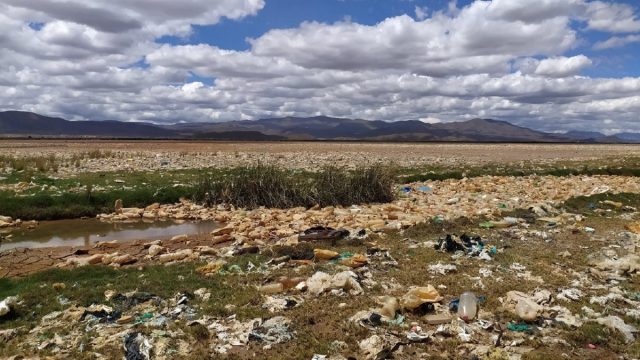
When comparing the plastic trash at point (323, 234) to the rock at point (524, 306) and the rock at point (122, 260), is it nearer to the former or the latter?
the rock at point (122, 260)

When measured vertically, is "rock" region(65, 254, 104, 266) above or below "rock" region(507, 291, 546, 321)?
below

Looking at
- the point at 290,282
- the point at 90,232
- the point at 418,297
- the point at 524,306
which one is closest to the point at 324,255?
the point at 290,282

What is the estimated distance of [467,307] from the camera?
6.75 metres

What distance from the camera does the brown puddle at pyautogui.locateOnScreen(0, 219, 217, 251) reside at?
13.3 meters

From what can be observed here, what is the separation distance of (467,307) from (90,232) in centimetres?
1186

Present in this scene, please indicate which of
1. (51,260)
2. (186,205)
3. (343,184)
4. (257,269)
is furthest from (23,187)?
(257,269)

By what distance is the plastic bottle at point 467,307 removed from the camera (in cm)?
664

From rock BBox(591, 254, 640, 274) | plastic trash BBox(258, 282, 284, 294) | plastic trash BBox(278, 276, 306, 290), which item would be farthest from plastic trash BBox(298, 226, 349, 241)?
rock BBox(591, 254, 640, 274)

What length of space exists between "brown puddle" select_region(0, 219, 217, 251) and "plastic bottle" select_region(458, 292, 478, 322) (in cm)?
874

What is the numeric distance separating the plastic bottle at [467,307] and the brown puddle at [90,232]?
8744mm

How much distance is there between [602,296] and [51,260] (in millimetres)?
10782

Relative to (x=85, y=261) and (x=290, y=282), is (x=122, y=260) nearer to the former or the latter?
(x=85, y=261)

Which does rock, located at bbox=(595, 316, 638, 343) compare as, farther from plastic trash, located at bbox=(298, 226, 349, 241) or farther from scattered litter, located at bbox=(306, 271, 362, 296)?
plastic trash, located at bbox=(298, 226, 349, 241)

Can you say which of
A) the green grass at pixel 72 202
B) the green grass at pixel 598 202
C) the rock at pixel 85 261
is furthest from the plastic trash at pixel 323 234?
the green grass at pixel 72 202
